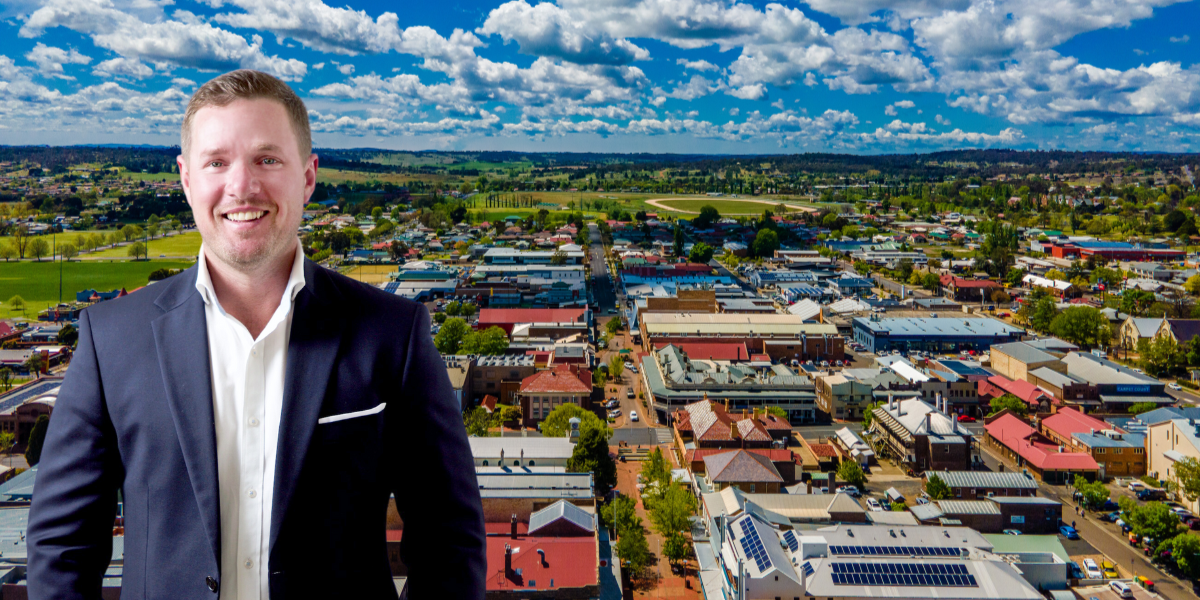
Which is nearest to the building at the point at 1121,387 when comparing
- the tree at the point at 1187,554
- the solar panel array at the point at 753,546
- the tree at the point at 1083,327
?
the tree at the point at 1083,327

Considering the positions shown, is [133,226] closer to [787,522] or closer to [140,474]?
[787,522]

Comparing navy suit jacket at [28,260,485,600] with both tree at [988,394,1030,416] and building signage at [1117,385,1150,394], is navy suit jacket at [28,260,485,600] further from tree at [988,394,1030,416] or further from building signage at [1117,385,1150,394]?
building signage at [1117,385,1150,394]

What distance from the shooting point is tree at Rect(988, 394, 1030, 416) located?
15.3 metres

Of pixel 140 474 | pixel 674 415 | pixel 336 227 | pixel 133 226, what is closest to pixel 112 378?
pixel 140 474

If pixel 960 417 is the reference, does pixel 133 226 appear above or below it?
above

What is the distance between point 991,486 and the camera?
441 inches

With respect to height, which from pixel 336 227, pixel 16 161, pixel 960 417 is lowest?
pixel 960 417

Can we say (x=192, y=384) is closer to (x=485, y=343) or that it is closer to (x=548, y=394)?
(x=548, y=394)

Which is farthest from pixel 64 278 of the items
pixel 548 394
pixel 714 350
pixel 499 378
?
pixel 714 350

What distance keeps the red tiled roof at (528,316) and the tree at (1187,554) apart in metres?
13.9

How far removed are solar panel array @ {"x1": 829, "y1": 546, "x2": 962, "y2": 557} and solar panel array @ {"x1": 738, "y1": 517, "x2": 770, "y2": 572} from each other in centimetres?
78

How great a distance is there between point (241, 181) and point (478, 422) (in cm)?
1261

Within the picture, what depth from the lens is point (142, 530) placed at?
36.0 inches

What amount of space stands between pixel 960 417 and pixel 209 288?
1692 cm
